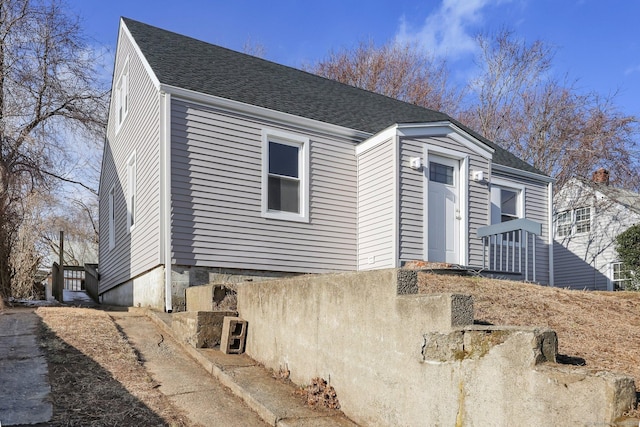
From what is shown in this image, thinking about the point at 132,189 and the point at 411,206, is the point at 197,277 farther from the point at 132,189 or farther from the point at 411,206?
the point at 411,206

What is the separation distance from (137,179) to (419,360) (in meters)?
8.80

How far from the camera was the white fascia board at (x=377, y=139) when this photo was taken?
399 inches

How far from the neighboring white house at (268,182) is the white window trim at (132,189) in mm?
46

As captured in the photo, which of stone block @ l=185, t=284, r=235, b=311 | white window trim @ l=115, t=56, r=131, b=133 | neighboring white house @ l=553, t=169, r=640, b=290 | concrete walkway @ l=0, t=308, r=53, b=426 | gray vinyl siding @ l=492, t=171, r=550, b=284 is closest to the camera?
concrete walkway @ l=0, t=308, r=53, b=426

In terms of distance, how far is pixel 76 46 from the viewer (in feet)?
54.4

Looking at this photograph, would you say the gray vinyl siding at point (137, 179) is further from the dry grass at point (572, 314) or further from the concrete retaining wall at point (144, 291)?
the dry grass at point (572, 314)

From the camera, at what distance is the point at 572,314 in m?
5.97

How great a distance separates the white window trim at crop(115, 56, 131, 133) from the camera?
12.4 m

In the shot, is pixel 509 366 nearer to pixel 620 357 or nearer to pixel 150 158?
pixel 620 357


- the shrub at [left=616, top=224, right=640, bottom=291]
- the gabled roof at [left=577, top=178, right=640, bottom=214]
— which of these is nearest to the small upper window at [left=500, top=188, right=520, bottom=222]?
the shrub at [left=616, top=224, right=640, bottom=291]

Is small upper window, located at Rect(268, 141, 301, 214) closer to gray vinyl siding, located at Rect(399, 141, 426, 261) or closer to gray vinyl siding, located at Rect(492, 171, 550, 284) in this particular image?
gray vinyl siding, located at Rect(399, 141, 426, 261)

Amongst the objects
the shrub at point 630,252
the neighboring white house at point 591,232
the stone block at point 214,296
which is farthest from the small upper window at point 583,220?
the stone block at point 214,296

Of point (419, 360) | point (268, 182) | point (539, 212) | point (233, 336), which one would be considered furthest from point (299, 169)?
point (539, 212)

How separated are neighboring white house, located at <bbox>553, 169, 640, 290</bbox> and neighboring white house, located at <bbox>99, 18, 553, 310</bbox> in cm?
955
